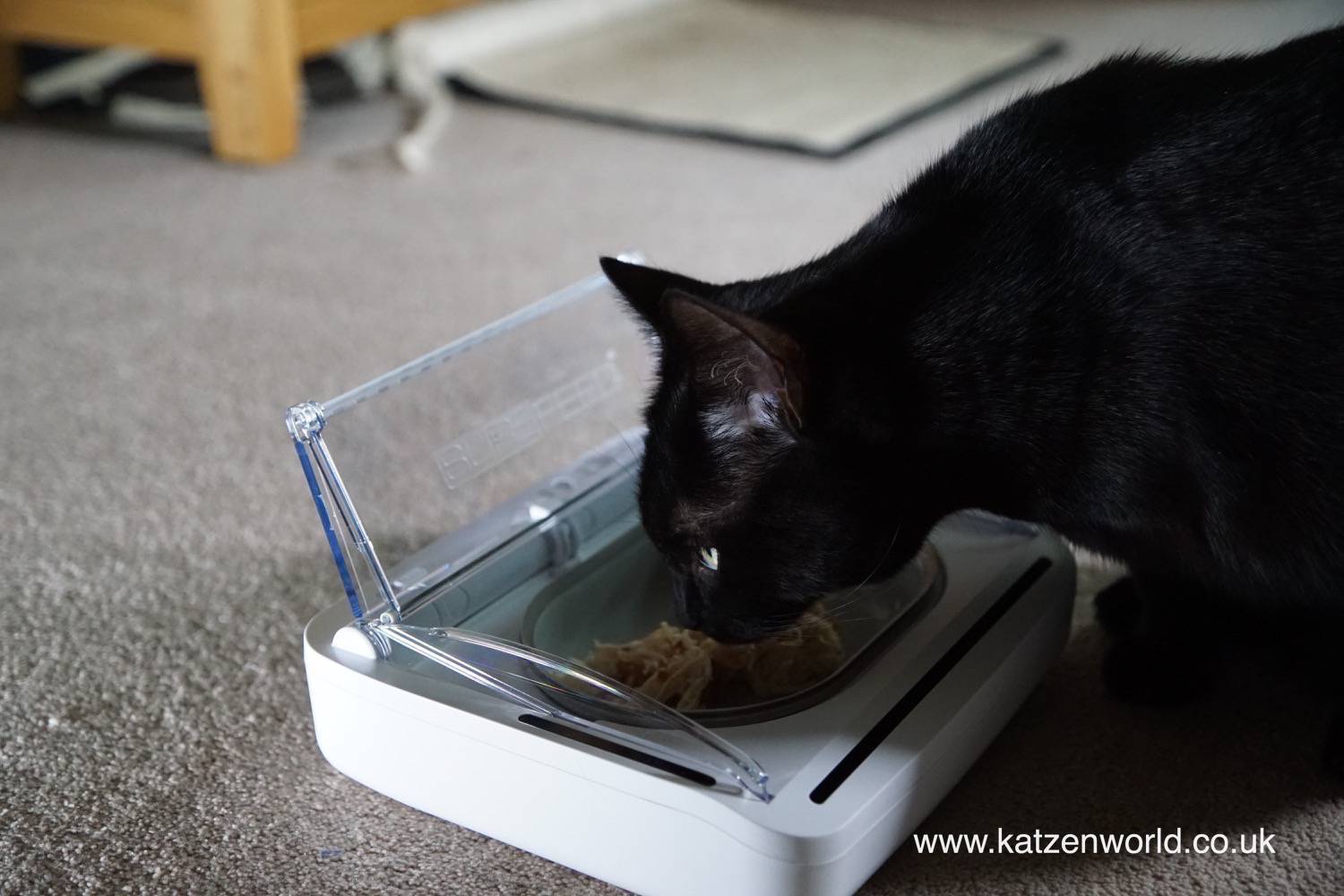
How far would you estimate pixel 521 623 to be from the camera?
0.84 meters

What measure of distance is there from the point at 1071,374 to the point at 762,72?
1802mm

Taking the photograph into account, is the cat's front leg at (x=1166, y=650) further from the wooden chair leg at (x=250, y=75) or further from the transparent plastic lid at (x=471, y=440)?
the wooden chair leg at (x=250, y=75)

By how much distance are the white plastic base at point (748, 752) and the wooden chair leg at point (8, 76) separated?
71.2 inches

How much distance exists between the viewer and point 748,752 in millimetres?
714

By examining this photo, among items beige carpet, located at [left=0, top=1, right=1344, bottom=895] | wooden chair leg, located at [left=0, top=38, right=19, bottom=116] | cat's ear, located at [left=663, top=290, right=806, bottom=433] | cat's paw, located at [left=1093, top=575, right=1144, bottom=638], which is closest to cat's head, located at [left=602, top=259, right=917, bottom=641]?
cat's ear, located at [left=663, top=290, right=806, bottom=433]

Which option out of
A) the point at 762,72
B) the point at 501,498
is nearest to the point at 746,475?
the point at 501,498

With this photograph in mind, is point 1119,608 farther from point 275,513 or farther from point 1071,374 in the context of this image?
point 275,513

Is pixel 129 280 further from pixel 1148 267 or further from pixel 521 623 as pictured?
pixel 1148 267

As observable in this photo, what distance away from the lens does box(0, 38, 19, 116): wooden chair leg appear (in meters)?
2.22

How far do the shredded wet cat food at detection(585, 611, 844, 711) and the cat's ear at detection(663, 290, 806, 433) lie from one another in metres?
0.17

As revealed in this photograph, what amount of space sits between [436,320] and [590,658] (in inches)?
29.6

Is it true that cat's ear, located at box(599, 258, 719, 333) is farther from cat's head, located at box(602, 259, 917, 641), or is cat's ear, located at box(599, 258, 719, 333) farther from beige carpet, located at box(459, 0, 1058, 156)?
beige carpet, located at box(459, 0, 1058, 156)

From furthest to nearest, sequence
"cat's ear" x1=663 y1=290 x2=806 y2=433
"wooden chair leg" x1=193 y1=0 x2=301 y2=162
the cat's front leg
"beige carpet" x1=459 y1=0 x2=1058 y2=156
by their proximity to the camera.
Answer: "beige carpet" x1=459 y1=0 x2=1058 y2=156
"wooden chair leg" x1=193 y1=0 x2=301 y2=162
the cat's front leg
"cat's ear" x1=663 y1=290 x2=806 y2=433

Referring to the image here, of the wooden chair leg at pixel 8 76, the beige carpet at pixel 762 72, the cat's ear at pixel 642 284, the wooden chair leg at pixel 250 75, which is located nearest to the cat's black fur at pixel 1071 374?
the cat's ear at pixel 642 284
